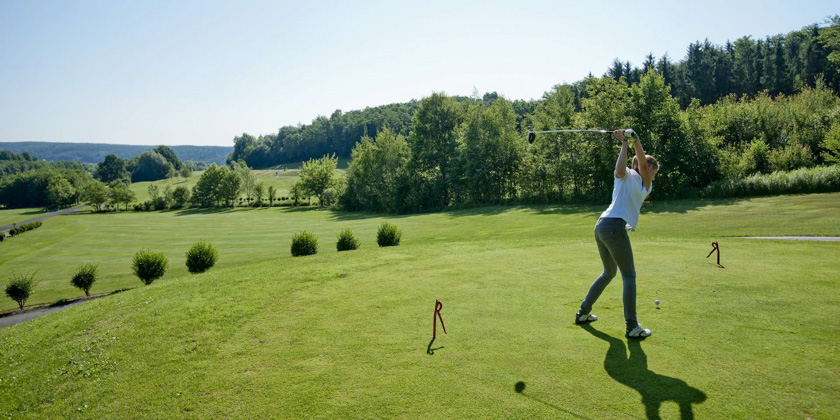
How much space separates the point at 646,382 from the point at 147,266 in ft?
78.1

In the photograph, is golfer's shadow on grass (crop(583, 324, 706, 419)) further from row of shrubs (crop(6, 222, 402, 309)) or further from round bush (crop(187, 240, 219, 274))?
round bush (crop(187, 240, 219, 274))

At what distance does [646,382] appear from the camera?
597cm

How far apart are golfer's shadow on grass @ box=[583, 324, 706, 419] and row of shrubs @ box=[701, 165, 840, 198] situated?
37.5 meters

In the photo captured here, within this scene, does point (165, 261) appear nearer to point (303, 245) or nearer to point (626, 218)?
point (303, 245)

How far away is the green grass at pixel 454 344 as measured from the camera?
580cm

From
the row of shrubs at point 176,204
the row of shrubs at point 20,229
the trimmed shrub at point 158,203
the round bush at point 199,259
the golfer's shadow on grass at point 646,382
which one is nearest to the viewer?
the golfer's shadow on grass at point 646,382

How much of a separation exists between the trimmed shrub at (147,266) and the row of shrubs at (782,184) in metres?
43.2

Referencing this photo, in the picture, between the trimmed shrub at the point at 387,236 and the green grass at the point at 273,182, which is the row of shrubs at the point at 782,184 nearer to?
the trimmed shrub at the point at 387,236

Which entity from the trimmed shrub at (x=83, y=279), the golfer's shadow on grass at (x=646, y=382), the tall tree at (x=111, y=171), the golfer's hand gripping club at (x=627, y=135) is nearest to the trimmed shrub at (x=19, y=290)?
the trimmed shrub at (x=83, y=279)

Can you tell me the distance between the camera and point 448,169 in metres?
65.5

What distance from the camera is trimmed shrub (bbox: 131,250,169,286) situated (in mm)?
22250

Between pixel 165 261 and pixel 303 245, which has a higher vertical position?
pixel 303 245

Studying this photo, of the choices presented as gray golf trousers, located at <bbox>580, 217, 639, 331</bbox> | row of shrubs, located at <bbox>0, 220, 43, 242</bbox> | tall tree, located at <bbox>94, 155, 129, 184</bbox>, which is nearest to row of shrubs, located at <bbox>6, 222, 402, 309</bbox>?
gray golf trousers, located at <bbox>580, 217, 639, 331</bbox>

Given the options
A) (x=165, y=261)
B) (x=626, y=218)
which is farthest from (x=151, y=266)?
(x=626, y=218)
